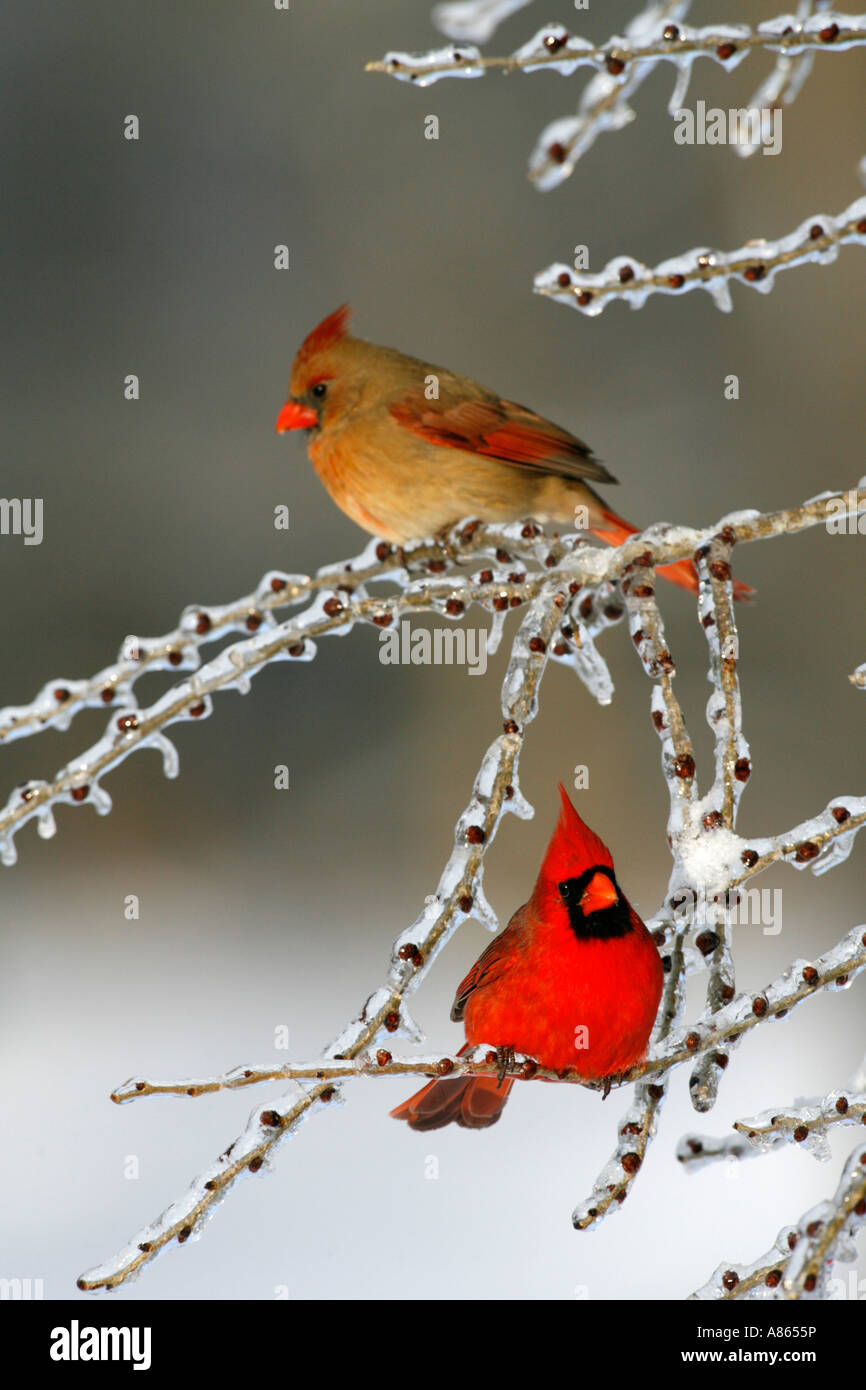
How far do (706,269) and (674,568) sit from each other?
2.54 ft

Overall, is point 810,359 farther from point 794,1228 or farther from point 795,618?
point 794,1228

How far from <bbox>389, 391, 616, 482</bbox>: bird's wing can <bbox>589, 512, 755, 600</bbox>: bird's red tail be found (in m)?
0.08

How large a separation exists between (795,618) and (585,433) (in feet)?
2.22

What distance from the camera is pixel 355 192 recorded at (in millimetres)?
3553

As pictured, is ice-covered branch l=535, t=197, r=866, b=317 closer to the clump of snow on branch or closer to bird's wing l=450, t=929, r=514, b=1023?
the clump of snow on branch

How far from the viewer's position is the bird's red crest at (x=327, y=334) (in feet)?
6.13

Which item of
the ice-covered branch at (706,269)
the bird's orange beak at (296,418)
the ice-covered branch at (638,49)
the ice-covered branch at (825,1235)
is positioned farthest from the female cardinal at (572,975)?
the bird's orange beak at (296,418)

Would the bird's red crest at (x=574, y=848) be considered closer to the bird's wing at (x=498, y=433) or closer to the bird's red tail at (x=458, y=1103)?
the bird's red tail at (x=458, y=1103)

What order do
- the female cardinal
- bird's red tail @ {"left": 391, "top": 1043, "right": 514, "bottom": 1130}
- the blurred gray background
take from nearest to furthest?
1. the female cardinal
2. bird's red tail @ {"left": 391, "top": 1043, "right": 514, "bottom": 1130}
3. the blurred gray background

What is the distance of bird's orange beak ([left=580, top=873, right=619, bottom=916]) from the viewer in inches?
40.3

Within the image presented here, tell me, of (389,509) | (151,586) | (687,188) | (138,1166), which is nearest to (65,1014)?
(138,1166)

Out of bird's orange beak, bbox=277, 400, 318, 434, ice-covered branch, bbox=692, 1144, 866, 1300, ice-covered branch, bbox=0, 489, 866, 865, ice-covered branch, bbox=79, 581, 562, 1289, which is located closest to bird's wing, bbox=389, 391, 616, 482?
bird's orange beak, bbox=277, 400, 318, 434

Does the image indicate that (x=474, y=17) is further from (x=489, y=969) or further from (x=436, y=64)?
(x=489, y=969)
